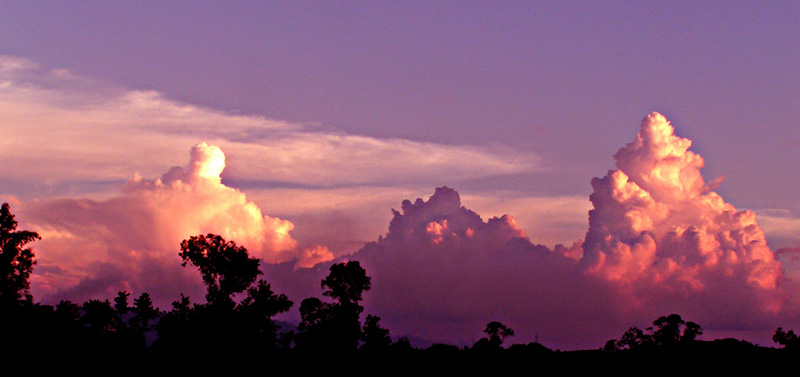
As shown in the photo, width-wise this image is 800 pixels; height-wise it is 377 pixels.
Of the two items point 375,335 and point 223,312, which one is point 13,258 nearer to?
point 223,312

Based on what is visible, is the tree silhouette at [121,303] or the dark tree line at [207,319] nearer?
the dark tree line at [207,319]

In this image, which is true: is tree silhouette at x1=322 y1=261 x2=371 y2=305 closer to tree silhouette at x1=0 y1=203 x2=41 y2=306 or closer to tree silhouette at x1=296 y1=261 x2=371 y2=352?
tree silhouette at x1=296 y1=261 x2=371 y2=352

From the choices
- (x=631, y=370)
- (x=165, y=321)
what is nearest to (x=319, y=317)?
(x=165, y=321)

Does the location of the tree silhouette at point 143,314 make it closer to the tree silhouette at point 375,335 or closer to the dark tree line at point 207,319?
the dark tree line at point 207,319

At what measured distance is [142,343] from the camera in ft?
325

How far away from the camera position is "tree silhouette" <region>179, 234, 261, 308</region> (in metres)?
98.0

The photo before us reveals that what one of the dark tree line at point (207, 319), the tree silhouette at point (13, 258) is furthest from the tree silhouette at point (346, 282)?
the tree silhouette at point (13, 258)

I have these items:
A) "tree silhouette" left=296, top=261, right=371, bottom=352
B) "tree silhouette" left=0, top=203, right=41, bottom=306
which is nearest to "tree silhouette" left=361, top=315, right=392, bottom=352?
"tree silhouette" left=296, top=261, right=371, bottom=352

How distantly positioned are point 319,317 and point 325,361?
32.1m

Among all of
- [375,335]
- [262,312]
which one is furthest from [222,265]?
[375,335]

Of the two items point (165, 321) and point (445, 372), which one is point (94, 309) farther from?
point (445, 372)

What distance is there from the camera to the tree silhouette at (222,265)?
9800cm

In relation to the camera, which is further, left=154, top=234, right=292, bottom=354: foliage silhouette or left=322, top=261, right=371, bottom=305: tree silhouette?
left=322, top=261, right=371, bottom=305: tree silhouette

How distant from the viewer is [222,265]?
98.5 metres
